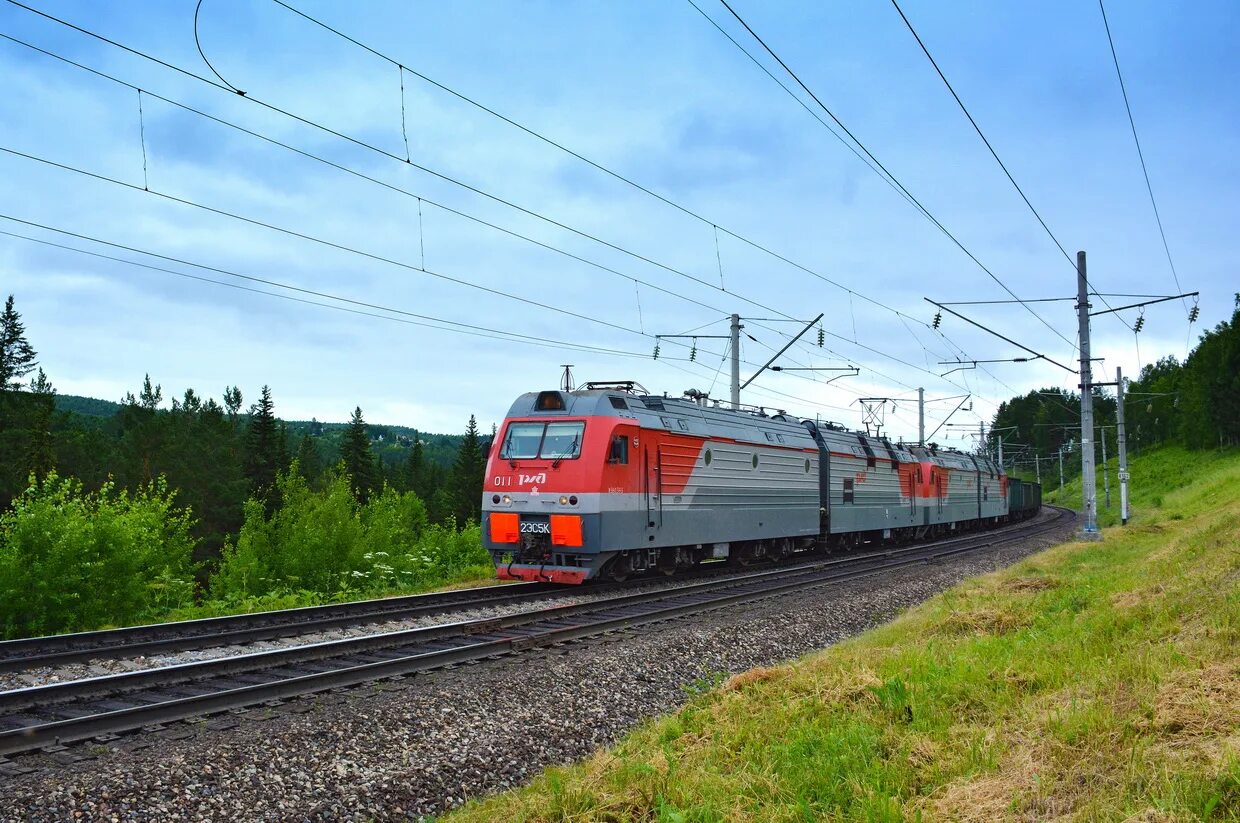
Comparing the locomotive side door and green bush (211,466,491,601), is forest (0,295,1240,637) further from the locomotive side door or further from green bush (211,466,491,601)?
the locomotive side door

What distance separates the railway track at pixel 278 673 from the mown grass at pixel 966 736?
2.87 meters

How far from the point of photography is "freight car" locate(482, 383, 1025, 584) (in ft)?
54.0

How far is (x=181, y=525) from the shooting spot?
82.9 ft

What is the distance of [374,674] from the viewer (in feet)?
30.1

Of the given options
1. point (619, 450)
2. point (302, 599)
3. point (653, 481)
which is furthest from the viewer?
point (653, 481)

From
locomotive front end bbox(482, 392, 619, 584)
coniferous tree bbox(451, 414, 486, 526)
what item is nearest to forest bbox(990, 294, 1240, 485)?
locomotive front end bbox(482, 392, 619, 584)

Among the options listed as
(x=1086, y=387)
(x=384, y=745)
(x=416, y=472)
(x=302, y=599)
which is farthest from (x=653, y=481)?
(x=416, y=472)

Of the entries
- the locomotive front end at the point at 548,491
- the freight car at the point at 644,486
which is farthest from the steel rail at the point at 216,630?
the freight car at the point at 644,486

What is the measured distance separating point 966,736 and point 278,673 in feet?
21.9

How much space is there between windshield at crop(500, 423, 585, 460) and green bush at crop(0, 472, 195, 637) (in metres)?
6.58

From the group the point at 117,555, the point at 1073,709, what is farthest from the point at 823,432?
the point at 1073,709

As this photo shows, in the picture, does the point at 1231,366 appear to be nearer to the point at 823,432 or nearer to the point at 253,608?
the point at 823,432

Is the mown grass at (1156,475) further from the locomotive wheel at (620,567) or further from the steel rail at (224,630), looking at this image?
the steel rail at (224,630)

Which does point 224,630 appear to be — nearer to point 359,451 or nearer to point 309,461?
point 359,451
